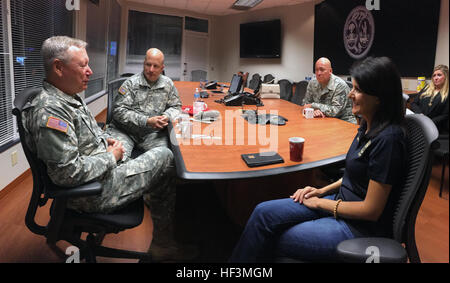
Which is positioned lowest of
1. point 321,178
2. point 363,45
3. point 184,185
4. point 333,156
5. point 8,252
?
point 8,252

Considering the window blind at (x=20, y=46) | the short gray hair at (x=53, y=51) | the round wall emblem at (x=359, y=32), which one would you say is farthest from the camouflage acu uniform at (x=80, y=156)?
the round wall emblem at (x=359, y=32)

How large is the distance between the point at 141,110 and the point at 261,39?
20.2ft

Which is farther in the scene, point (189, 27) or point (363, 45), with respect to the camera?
point (189, 27)

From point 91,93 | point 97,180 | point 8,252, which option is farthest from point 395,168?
point 91,93

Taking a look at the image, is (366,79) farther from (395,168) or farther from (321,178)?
(321,178)

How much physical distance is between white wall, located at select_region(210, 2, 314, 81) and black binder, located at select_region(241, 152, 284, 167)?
5970 mm

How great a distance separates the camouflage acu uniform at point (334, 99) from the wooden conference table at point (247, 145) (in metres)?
0.31

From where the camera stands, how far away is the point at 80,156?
132cm

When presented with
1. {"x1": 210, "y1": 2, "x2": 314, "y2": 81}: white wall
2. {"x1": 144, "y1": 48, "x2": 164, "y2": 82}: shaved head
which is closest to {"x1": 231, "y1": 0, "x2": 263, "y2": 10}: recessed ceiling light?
{"x1": 210, "y1": 2, "x2": 314, "y2": 81}: white wall

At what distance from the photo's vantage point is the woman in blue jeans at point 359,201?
104 cm

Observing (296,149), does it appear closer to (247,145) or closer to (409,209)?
(247,145)

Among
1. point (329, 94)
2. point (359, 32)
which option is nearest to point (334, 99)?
point (329, 94)

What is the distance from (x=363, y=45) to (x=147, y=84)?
4.12 m

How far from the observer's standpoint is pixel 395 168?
1014 mm
